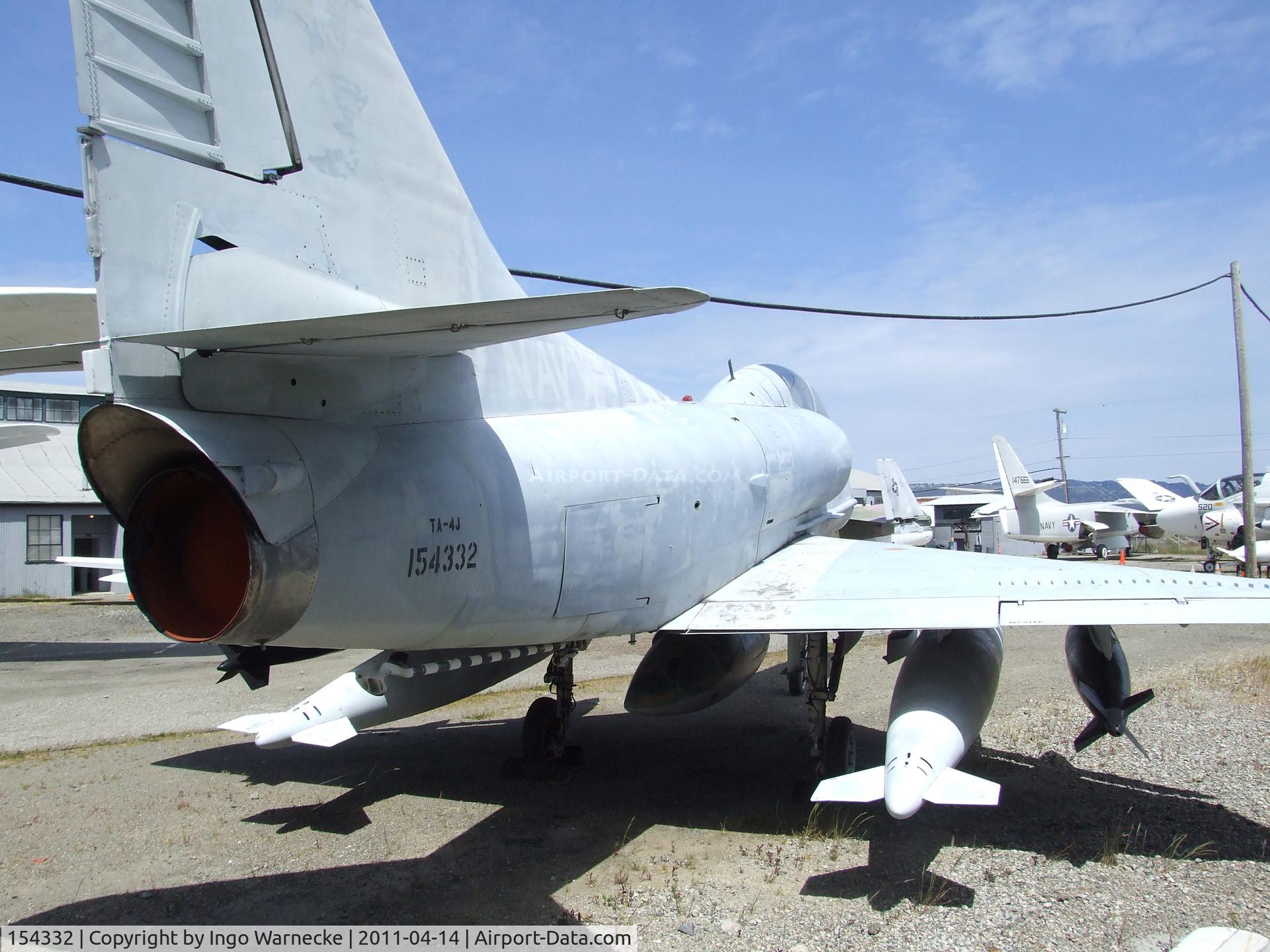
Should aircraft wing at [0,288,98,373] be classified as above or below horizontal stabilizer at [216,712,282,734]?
above

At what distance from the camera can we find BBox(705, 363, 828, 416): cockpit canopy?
862 cm

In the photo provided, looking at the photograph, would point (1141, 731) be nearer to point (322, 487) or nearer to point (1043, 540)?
point (322, 487)

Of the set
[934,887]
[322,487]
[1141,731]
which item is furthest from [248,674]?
[1141,731]

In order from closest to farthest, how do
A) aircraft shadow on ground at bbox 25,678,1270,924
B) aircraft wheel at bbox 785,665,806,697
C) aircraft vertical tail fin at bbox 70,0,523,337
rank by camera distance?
aircraft vertical tail fin at bbox 70,0,523,337 → aircraft shadow on ground at bbox 25,678,1270,924 → aircraft wheel at bbox 785,665,806,697

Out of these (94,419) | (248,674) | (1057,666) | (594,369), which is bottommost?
(1057,666)

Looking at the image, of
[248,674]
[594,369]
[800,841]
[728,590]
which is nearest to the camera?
[248,674]

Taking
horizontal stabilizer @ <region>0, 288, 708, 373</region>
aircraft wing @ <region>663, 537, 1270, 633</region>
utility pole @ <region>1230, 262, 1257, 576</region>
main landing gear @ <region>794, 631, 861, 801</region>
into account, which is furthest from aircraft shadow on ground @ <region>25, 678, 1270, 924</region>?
utility pole @ <region>1230, 262, 1257, 576</region>

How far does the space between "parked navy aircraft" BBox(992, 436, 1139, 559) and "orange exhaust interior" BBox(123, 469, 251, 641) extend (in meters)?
35.3

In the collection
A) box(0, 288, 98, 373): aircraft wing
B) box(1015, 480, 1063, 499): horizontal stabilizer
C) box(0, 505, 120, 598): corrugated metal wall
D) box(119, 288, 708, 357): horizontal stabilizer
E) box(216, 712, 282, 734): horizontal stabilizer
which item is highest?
box(0, 288, 98, 373): aircraft wing

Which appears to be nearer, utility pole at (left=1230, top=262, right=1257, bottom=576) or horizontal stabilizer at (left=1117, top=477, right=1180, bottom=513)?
utility pole at (left=1230, top=262, right=1257, bottom=576)

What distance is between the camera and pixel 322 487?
3.67 meters

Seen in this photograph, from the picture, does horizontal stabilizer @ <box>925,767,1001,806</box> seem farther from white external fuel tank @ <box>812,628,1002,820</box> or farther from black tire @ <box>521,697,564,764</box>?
black tire @ <box>521,697,564,764</box>

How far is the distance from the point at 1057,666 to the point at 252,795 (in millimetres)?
10570

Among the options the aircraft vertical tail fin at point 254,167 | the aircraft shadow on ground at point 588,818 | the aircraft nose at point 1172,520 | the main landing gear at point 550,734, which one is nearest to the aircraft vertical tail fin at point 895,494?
the aircraft shadow on ground at point 588,818
